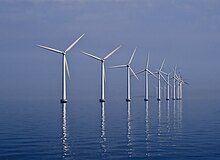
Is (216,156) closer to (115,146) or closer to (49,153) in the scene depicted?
(115,146)

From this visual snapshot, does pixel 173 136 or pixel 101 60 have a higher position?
pixel 101 60

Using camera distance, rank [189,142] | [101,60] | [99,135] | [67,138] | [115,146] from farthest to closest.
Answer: [101,60] < [99,135] < [67,138] < [189,142] < [115,146]

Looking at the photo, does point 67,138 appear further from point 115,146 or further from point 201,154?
point 201,154

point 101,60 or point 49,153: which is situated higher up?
point 101,60

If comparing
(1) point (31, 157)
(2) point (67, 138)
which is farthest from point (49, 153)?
(2) point (67, 138)

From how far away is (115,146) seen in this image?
36938mm

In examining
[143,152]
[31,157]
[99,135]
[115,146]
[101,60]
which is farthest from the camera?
[101,60]

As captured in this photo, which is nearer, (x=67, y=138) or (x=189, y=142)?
(x=189, y=142)

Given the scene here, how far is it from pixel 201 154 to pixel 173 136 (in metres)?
12.3

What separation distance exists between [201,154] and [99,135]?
14.9 meters

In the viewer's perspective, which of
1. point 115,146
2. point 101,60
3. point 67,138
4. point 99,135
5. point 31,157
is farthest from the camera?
point 101,60

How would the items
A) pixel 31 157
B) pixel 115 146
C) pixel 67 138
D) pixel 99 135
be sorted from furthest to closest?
1. pixel 99 135
2. pixel 67 138
3. pixel 115 146
4. pixel 31 157

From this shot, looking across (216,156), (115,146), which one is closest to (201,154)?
(216,156)

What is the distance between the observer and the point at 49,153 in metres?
33.0
